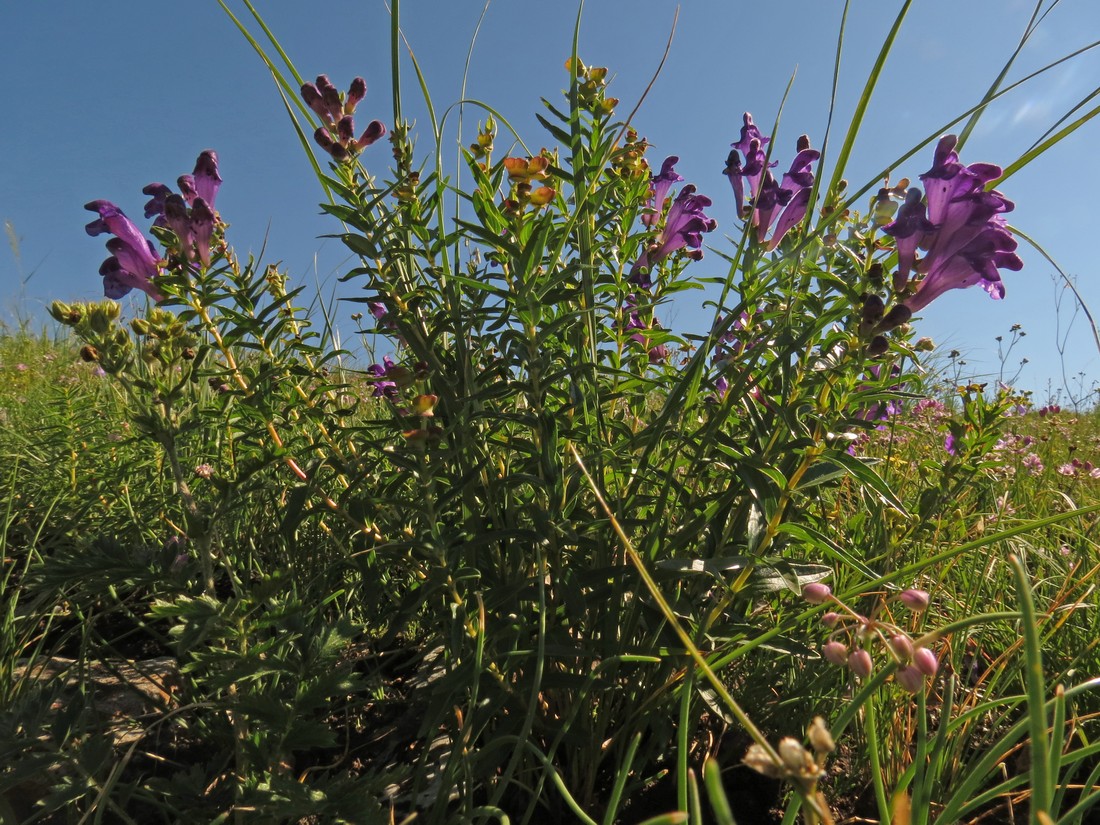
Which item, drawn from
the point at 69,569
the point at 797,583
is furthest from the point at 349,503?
the point at 797,583

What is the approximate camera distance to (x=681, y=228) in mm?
2070

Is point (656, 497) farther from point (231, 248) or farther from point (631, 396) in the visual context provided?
point (231, 248)

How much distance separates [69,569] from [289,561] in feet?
1.98

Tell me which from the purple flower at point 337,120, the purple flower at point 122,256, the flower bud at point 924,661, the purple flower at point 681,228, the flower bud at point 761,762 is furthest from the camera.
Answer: the purple flower at point 681,228

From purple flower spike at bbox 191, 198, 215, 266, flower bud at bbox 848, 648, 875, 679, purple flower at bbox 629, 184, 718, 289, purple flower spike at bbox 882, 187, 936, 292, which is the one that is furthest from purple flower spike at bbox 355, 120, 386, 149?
flower bud at bbox 848, 648, 875, 679

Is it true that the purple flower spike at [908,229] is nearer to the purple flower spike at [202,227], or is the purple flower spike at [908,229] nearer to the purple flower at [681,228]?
the purple flower at [681,228]

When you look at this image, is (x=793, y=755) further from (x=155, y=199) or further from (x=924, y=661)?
(x=155, y=199)

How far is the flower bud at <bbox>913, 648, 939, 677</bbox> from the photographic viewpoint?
0.83 m

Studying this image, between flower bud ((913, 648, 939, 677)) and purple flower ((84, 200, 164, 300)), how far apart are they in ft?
5.90

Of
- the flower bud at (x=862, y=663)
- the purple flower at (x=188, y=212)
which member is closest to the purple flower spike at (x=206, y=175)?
the purple flower at (x=188, y=212)

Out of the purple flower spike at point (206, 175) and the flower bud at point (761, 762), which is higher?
the purple flower spike at point (206, 175)

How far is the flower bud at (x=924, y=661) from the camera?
0.83 metres

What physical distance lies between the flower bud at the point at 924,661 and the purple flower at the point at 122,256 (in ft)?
5.90

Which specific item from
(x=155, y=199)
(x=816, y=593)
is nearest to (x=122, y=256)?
(x=155, y=199)
